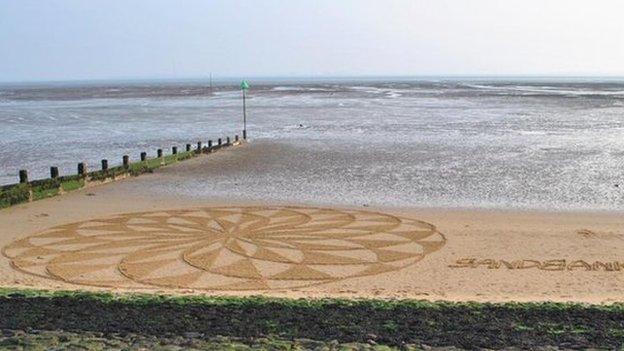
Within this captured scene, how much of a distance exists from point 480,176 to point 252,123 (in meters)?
34.4

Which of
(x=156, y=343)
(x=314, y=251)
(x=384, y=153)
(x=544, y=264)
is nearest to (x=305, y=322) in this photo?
(x=156, y=343)

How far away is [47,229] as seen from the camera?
60.0 feet

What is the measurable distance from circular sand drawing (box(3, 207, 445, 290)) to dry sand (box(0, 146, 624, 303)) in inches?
1.1

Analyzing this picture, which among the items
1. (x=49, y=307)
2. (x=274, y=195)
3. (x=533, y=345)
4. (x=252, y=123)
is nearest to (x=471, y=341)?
(x=533, y=345)

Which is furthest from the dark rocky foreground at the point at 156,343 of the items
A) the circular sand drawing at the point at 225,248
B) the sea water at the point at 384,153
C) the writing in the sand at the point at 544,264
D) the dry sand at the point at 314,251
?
the sea water at the point at 384,153

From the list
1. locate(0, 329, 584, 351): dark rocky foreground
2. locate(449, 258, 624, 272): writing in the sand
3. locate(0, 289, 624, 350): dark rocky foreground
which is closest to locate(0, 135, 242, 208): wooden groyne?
locate(0, 289, 624, 350): dark rocky foreground

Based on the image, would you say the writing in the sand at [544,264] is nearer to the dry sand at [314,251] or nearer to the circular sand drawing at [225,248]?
the dry sand at [314,251]

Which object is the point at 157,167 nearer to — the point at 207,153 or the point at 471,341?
the point at 207,153

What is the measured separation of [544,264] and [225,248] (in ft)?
22.5

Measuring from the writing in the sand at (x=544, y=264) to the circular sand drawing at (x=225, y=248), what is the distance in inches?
44.2

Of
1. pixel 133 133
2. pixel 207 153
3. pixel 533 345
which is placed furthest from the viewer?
pixel 133 133

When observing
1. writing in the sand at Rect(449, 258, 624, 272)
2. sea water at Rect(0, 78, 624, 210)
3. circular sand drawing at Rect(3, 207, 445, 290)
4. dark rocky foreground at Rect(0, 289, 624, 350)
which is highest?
dark rocky foreground at Rect(0, 289, 624, 350)

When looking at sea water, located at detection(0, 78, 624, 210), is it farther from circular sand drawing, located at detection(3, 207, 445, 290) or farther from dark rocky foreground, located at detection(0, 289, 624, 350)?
dark rocky foreground, located at detection(0, 289, 624, 350)

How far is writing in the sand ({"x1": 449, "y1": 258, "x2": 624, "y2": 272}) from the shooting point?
1435cm
